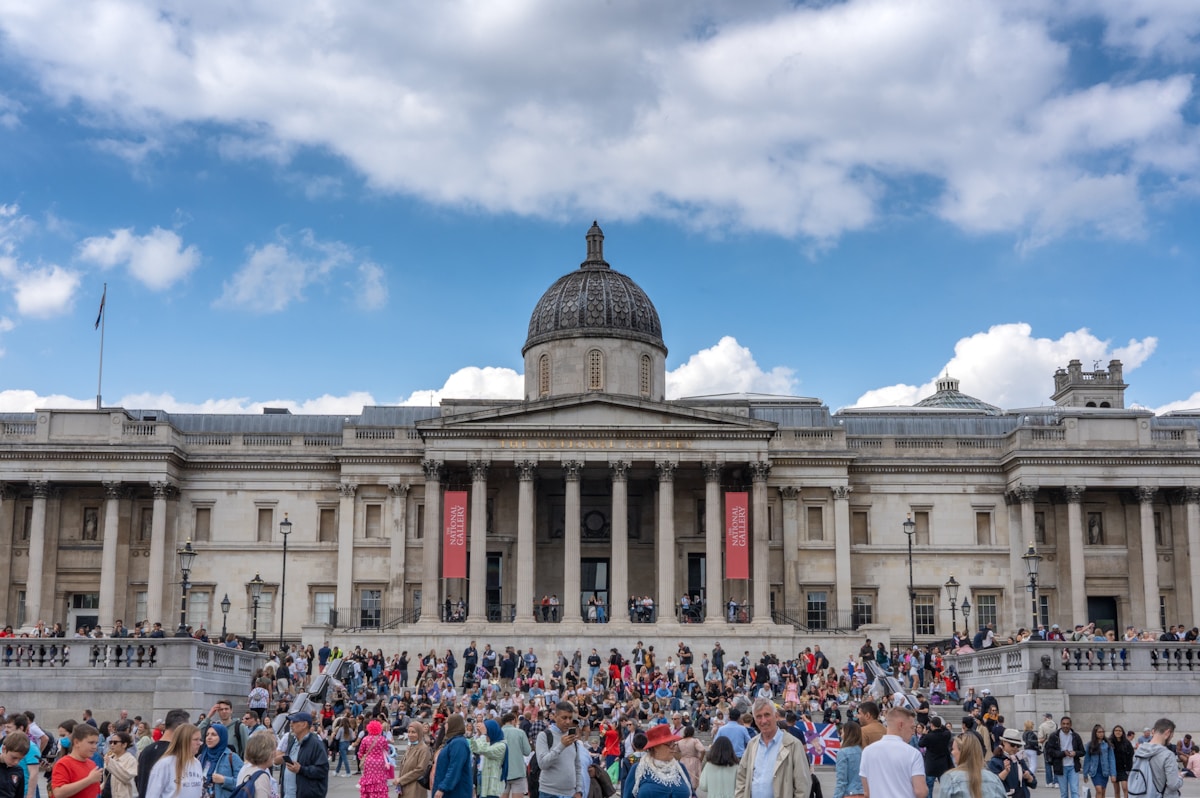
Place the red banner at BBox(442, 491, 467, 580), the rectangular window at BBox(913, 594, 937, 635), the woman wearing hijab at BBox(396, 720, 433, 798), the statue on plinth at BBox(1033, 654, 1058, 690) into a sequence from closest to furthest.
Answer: the woman wearing hijab at BBox(396, 720, 433, 798)
the statue on plinth at BBox(1033, 654, 1058, 690)
the red banner at BBox(442, 491, 467, 580)
the rectangular window at BBox(913, 594, 937, 635)

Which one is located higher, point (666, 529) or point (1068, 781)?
point (666, 529)

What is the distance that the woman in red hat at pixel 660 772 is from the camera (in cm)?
1503

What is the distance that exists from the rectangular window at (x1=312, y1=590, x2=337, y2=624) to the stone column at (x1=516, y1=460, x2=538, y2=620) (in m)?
9.45

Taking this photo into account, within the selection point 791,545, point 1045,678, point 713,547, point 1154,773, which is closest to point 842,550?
point 791,545

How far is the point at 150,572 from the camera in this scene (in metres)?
61.0

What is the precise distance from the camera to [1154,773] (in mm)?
18406

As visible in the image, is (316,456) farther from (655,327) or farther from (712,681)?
(712,681)

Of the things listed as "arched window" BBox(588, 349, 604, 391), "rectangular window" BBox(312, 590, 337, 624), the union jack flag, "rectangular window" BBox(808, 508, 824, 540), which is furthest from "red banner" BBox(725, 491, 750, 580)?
the union jack flag

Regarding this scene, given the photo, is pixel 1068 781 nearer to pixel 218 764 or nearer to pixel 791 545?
pixel 218 764

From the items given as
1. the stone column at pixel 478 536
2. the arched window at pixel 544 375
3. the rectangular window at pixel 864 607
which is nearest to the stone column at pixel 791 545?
the rectangular window at pixel 864 607

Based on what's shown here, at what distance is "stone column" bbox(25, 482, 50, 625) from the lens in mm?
60000

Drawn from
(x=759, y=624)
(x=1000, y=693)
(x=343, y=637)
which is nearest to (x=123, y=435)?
(x=343, y=637)

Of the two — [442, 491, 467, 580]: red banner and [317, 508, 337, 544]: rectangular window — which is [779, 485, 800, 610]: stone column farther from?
[317, 508, 337, 544]: rectangular window

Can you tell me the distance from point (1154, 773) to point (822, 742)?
1499 centimetres
